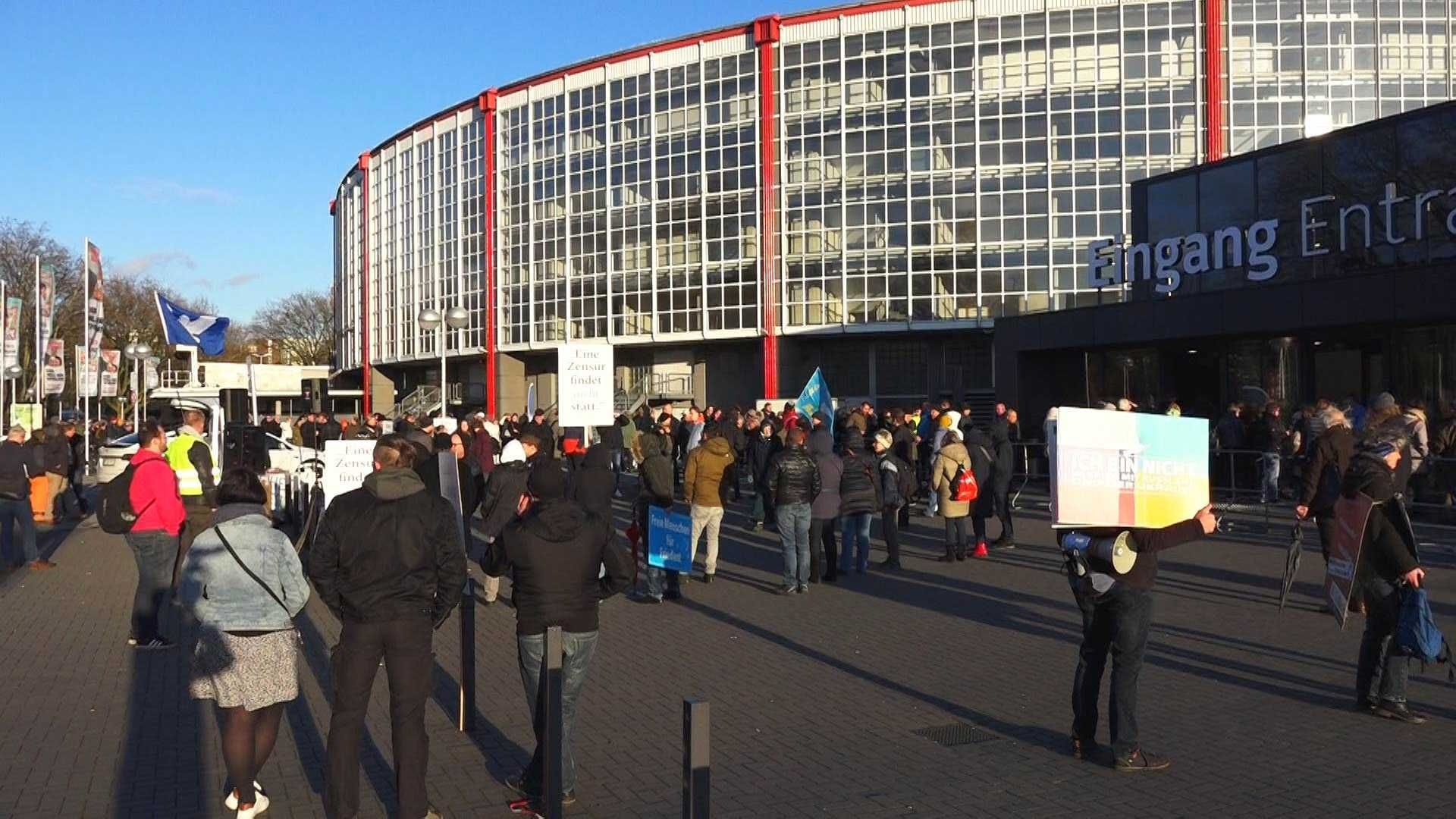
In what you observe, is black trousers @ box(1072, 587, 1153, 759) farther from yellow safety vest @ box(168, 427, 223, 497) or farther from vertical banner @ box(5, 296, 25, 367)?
vertical banner @ box(5, 296, 25, 367)

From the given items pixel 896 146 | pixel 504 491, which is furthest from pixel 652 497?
pixel 896 146

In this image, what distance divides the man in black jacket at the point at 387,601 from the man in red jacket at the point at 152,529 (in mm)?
5319

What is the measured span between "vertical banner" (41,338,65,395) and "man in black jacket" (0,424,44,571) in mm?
14977

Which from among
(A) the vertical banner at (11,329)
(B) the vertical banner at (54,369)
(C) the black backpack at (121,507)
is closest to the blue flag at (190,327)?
(B) the vertical banner at (54,369)

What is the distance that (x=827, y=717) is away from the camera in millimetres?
8125

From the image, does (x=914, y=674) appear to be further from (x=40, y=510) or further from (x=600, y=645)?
(x=40, y=510)

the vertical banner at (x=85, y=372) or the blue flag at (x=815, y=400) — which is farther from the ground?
the vertical banner at (x=85, y=372)

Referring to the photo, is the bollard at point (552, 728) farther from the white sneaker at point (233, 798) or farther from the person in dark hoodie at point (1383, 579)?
the person in dark hoodie at point (1383, 579)

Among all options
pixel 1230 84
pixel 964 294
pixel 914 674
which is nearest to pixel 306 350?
pixel 964 294

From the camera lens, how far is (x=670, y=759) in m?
7.09

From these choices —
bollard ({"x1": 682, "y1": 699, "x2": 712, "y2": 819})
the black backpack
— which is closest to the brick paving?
the black backpack

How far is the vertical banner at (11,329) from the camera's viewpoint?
3316 centimetres

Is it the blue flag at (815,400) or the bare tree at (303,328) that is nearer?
the blue flag at (815,400)

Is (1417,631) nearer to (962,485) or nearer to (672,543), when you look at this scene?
(672,543)
